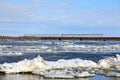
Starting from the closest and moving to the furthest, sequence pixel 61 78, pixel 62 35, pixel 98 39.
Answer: pixel 61 78 < pixel 98 39 < pixel 62 35

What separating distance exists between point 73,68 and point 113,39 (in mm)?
118864

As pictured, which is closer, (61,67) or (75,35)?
(61,67)

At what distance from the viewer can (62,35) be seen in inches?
6038

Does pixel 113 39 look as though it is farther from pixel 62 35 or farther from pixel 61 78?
pixel 61 78

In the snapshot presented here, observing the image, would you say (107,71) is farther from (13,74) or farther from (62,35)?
(62,35)

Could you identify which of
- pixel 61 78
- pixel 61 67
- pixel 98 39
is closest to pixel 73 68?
pixel 61 67

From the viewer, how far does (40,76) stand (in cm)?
2475

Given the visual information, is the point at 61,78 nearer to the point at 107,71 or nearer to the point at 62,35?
the point at 107,71

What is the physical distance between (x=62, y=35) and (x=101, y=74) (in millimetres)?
127430

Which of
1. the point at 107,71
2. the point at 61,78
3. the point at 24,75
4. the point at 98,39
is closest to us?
the point at 61,78

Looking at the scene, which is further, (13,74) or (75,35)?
(75,35)

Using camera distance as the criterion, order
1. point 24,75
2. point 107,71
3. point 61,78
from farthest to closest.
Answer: point 107,71 → point 24,75 → point 61,78

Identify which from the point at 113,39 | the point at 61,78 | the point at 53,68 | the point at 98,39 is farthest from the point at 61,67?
the point at 113,39

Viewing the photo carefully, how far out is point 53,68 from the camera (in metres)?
27.8
